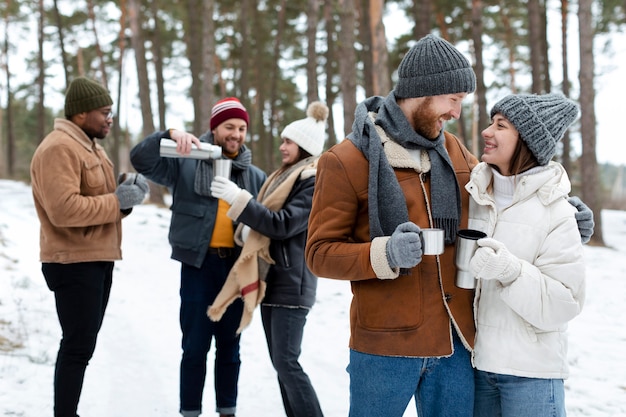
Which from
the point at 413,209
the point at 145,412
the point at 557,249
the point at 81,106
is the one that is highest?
the point at 81,106

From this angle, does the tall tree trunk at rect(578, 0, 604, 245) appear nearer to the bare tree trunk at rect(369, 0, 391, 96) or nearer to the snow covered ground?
the snow covered ground

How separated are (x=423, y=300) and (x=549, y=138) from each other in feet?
2.71

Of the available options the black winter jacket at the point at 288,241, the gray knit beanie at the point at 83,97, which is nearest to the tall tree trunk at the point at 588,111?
the black winter jacket at the point at 288,241

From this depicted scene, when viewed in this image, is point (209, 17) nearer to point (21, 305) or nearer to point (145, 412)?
point (21, 305)

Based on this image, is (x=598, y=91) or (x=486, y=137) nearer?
(x=486, y=137)

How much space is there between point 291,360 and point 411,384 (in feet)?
4.52

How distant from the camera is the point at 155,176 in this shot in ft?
12.2

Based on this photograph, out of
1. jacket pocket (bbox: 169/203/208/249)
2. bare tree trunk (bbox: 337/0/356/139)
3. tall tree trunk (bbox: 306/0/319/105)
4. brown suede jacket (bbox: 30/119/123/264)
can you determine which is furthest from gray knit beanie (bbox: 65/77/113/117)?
tall tree trunk (bbox: 306/0/319/105)

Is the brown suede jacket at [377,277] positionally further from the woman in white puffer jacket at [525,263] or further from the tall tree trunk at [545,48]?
the tall tree trunk at [545,48]

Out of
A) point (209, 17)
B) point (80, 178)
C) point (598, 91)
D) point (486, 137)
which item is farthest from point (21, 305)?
point (598, 91)

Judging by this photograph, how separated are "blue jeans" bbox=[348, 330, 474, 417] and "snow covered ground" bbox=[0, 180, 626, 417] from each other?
6.59 ft

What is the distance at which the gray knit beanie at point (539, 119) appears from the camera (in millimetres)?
2156

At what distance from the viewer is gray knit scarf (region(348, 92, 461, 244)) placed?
213 cm

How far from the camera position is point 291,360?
3424 mm
